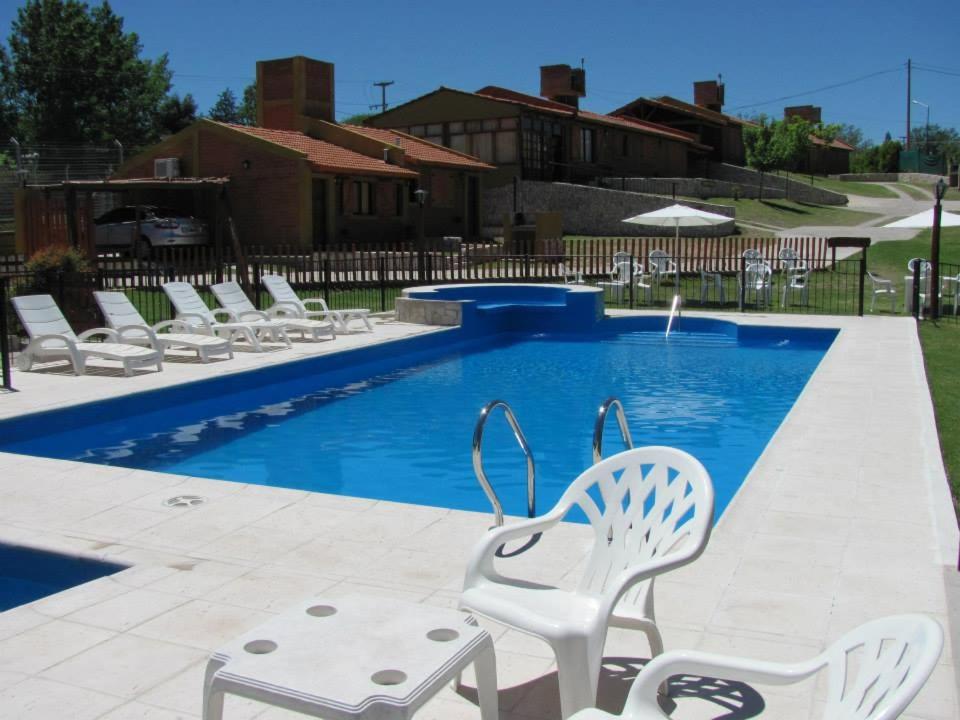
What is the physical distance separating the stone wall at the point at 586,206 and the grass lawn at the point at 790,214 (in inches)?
94.7

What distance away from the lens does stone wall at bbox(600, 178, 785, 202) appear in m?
41.4

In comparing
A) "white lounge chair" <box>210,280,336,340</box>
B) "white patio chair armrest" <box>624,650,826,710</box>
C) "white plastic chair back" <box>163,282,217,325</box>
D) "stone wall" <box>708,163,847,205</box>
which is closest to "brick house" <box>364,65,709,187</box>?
"stone wall" <box>708,163,847,205</box>

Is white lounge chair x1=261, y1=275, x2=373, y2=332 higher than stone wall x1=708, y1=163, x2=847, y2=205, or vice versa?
stone wall x1=708, y1=163, x2=847, y2=205


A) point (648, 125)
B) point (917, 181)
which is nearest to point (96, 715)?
point (648, 125)

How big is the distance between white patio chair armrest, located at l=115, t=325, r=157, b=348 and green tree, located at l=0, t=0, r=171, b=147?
48179 mm

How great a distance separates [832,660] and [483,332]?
14.8 metres

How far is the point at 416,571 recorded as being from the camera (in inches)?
182

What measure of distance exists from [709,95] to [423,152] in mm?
33265

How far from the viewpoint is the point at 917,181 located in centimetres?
6588

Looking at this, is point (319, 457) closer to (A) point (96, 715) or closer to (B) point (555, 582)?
(B) point (555, 582)

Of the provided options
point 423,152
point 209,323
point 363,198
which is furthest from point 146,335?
point 423,152

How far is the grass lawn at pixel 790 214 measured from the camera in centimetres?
3953

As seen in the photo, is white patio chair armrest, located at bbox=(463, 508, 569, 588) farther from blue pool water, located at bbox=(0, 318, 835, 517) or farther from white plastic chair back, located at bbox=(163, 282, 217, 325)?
white plastic chair back, located at bbox=(163, 282, 217, 325)

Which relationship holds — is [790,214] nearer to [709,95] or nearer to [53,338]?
[709,95]
